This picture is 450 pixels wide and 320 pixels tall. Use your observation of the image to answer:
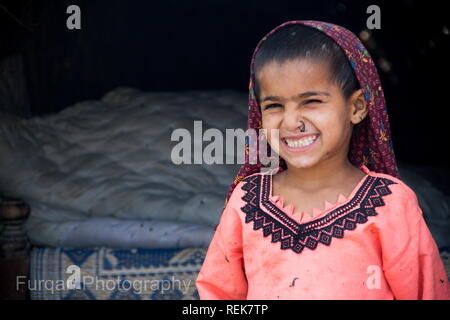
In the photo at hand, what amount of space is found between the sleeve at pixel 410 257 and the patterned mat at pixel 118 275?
3.62 feet

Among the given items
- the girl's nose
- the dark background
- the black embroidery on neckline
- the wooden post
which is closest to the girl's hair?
the girl's nose

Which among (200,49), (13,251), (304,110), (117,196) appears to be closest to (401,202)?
(304,110)

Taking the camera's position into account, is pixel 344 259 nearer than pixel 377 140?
Yes

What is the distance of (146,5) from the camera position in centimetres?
367

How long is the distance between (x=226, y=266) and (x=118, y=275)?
96 centimetres

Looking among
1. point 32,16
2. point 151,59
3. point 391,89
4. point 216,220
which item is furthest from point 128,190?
point 391,89

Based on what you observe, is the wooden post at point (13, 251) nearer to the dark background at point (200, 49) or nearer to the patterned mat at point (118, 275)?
the patterned mat at point (118, 275)

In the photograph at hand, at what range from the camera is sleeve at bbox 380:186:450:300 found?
1137mm

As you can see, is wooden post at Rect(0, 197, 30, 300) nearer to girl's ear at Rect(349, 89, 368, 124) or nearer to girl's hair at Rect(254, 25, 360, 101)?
girl's hair at Rect(254, 25, 360, 101)

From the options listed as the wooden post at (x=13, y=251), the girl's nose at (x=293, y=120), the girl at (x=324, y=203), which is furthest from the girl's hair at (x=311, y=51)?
the wooden post at (x=13, y=251)

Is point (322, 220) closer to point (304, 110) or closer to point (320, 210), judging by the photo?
point (320, 210)
